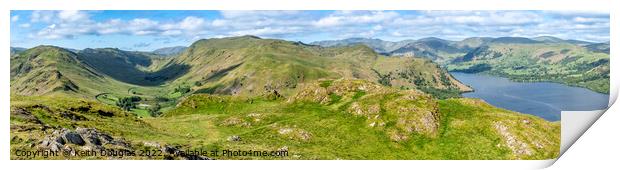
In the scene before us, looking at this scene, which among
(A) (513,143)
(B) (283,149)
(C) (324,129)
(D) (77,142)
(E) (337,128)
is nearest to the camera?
(D) (77,142)

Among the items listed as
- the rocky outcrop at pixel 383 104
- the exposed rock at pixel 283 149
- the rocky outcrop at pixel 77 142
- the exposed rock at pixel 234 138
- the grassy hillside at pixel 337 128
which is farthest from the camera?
the rocky outcrop at pixel 383 104

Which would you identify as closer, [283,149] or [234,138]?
[283,149]

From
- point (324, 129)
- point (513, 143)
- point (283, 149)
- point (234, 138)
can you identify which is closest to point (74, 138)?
point (234, 138)

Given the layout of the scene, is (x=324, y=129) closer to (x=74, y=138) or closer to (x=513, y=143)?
(x=513, y=143)

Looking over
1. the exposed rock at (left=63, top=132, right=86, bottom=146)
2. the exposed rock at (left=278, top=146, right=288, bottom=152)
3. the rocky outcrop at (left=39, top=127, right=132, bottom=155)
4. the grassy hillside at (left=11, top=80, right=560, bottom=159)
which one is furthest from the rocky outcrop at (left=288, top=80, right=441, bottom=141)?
the exposed rock at (left=63, top=132, right=86, bottom=146)

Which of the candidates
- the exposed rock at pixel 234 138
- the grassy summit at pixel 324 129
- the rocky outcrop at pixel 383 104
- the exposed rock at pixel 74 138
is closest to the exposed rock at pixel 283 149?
the grassy summit at pixel 324 129

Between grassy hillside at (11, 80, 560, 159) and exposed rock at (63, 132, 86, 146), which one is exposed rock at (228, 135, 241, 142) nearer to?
grassy hillside at (11, 80, 560, 159)

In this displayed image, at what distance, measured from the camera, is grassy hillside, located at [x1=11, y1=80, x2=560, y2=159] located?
71688 mm

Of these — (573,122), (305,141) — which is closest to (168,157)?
(305,141)

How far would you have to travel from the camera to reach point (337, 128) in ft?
279

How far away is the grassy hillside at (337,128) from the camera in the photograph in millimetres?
71688

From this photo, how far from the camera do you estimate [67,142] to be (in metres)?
60.1

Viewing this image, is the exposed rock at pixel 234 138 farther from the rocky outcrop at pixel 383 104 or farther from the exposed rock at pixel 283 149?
the rocky outcrop at pixel 383 104
